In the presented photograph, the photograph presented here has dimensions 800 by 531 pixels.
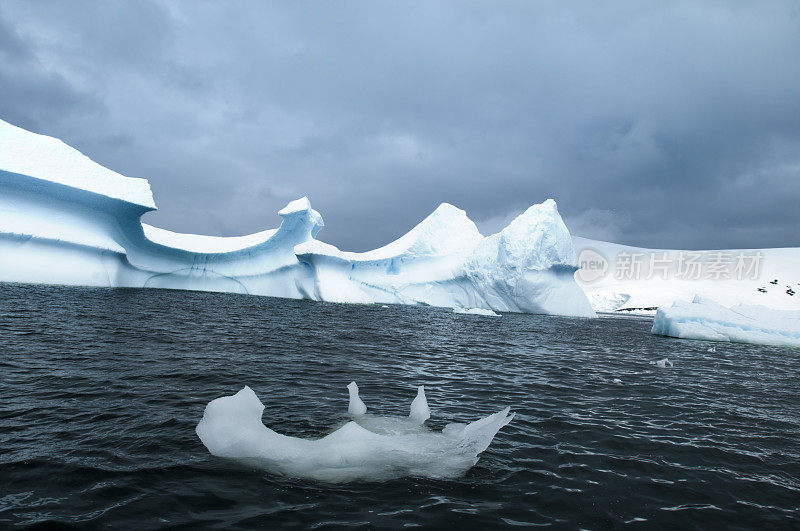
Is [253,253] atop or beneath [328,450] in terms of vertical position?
atop

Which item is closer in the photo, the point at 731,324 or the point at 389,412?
the point at 389,412

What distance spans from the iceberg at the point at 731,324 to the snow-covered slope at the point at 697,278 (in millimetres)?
35662

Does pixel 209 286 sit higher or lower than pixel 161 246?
lower

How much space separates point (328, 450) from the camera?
3.65 meters

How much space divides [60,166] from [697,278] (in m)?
73.5

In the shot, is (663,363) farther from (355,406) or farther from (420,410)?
(355,406)

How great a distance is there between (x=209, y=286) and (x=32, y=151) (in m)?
14.8

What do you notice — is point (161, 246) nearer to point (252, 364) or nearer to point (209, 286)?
point (209, 286)

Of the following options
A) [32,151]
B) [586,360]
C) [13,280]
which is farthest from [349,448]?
[32,151]

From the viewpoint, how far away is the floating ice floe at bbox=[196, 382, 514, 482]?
357cm

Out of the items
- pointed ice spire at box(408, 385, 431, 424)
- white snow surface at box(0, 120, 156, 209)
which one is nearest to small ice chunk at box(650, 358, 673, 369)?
pointed ice spire at box(408, 385, 431, 424)

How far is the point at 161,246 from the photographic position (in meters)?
29.6

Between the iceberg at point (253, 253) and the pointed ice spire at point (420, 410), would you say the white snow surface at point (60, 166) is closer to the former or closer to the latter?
the iceberg at point (253, 253)

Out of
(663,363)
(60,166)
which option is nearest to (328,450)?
(663,363)
